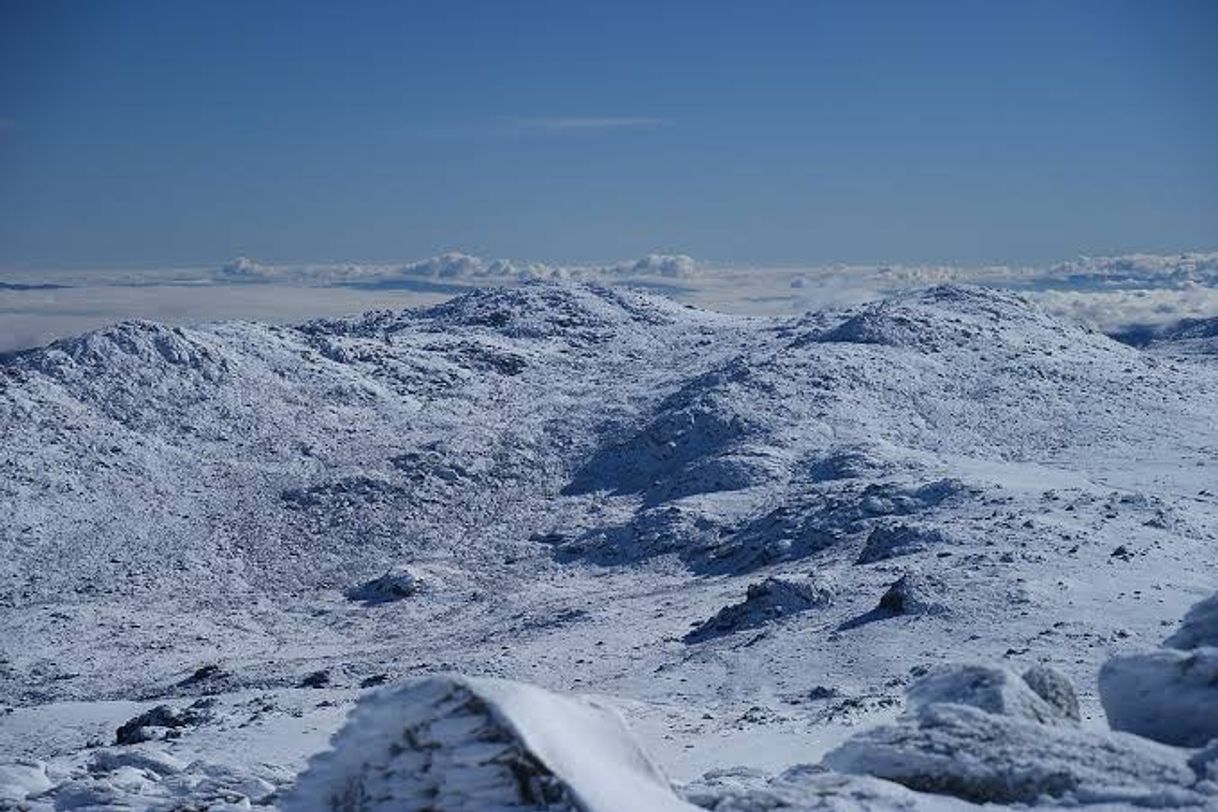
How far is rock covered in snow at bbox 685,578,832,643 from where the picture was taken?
34.3 meters

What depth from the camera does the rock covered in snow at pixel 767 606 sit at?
34.3 metres

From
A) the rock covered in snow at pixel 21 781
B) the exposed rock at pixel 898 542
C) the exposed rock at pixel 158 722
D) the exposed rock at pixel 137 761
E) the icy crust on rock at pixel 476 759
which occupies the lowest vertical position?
the exposed rock at pixel 158 722

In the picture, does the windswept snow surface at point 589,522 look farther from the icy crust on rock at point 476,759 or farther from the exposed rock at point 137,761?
the icy crust on rock at point 476,759

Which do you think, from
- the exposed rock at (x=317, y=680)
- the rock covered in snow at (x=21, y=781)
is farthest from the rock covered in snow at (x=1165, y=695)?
the exposed rock at (x=317, y=680)

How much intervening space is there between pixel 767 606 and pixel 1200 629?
65.2 feet

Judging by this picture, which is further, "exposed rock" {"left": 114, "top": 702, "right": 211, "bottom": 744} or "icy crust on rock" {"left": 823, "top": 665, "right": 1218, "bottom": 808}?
"exposed rock" {"left": 114, "top": 702, "right": 211, "bottom": 744}

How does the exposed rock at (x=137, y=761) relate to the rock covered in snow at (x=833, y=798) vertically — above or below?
below

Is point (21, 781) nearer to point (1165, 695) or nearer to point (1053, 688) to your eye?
point (1053, 688)

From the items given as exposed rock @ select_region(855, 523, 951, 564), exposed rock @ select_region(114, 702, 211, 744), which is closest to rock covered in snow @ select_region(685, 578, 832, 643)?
exposed rock @ select_region(855, 523, 951, 564)

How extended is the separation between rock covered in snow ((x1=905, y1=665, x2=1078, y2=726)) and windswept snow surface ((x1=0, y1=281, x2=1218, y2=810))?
2017mm

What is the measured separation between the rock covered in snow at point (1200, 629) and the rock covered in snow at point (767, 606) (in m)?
19.0

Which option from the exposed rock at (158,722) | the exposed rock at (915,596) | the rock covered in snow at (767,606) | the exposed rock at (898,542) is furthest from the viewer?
the exposed rock at (898,542)

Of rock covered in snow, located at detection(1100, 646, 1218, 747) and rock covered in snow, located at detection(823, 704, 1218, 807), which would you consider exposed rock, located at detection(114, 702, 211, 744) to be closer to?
rock covered in snow, located at detection(823, 704, 1218, 807)

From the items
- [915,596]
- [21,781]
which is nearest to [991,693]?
[21,781]
